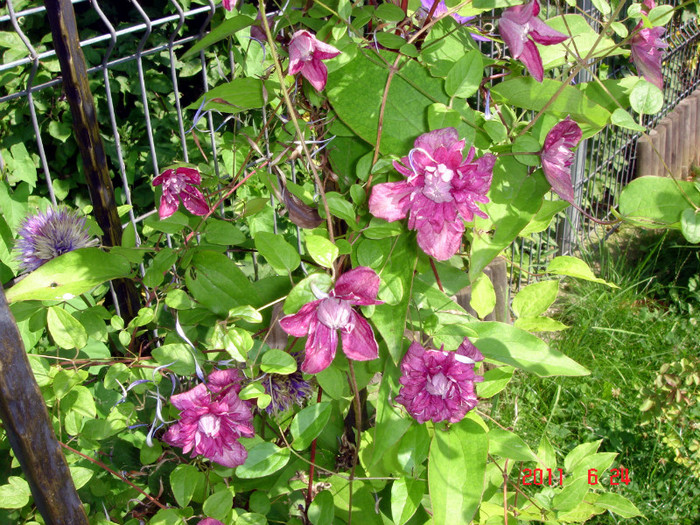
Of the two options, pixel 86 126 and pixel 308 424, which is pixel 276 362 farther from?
pixel 86 126

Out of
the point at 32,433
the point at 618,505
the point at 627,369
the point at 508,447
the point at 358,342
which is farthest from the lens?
the point at 627,369

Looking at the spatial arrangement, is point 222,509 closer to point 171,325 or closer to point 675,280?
point 171,325

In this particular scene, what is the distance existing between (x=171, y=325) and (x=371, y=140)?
2.10 ft

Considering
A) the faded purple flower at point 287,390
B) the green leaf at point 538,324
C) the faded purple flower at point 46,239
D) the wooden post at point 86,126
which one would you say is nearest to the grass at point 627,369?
the green leaf at point 538,324

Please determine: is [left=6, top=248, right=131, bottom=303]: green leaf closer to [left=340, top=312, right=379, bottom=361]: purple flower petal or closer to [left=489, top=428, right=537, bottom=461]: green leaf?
[left=340, top=312, right=379, bottom=361]: purple flower petal

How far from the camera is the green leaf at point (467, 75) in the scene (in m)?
0.83

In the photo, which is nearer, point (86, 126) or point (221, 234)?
point (221, 234)

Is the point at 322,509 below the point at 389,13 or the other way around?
below

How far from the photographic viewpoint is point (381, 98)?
0.85m

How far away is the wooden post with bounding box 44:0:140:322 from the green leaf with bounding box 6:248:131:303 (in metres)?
0.31

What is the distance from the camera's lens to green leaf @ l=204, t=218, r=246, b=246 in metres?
1.00

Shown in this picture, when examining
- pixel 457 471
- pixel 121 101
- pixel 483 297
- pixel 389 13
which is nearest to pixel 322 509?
pixel 457 471

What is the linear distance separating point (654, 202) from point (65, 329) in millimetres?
874

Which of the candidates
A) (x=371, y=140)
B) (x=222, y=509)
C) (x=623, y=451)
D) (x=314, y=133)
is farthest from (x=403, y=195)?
(x=623, y=451)
